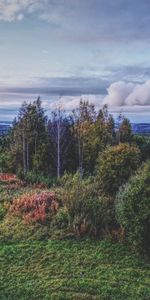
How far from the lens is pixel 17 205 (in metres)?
22.5

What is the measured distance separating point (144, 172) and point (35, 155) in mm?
34453

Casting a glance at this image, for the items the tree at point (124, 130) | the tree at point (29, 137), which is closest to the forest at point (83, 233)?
the tree at point (29, 137)

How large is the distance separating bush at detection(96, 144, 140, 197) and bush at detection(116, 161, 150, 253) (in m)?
7.75

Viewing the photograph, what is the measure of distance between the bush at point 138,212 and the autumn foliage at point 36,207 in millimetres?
4611

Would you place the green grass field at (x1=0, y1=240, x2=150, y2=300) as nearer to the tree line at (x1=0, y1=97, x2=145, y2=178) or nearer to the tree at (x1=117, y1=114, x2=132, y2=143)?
the tree line at (x1=0, y1=97, x2=145, y2=178)

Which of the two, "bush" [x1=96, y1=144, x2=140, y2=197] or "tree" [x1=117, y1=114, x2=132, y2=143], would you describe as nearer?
"bush" [x1=96, y1=144, x2=140, y2=197]

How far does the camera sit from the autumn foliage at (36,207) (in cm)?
2034

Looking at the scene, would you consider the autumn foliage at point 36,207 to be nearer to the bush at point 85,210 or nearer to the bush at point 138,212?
the bush at point 85,210

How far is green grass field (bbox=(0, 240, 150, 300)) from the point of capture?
12883 mm

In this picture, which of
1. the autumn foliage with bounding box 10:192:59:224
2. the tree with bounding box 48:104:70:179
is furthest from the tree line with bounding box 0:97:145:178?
the autumn foliage with bounding box 10:192:59:224

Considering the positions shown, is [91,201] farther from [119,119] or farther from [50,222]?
[119,119]

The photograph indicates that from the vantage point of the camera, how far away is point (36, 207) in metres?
21.5

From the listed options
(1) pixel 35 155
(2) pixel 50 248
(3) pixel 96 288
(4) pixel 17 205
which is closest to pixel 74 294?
(3) pixel 96 288

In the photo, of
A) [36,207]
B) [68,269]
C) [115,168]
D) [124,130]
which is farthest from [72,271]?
[124,130]
